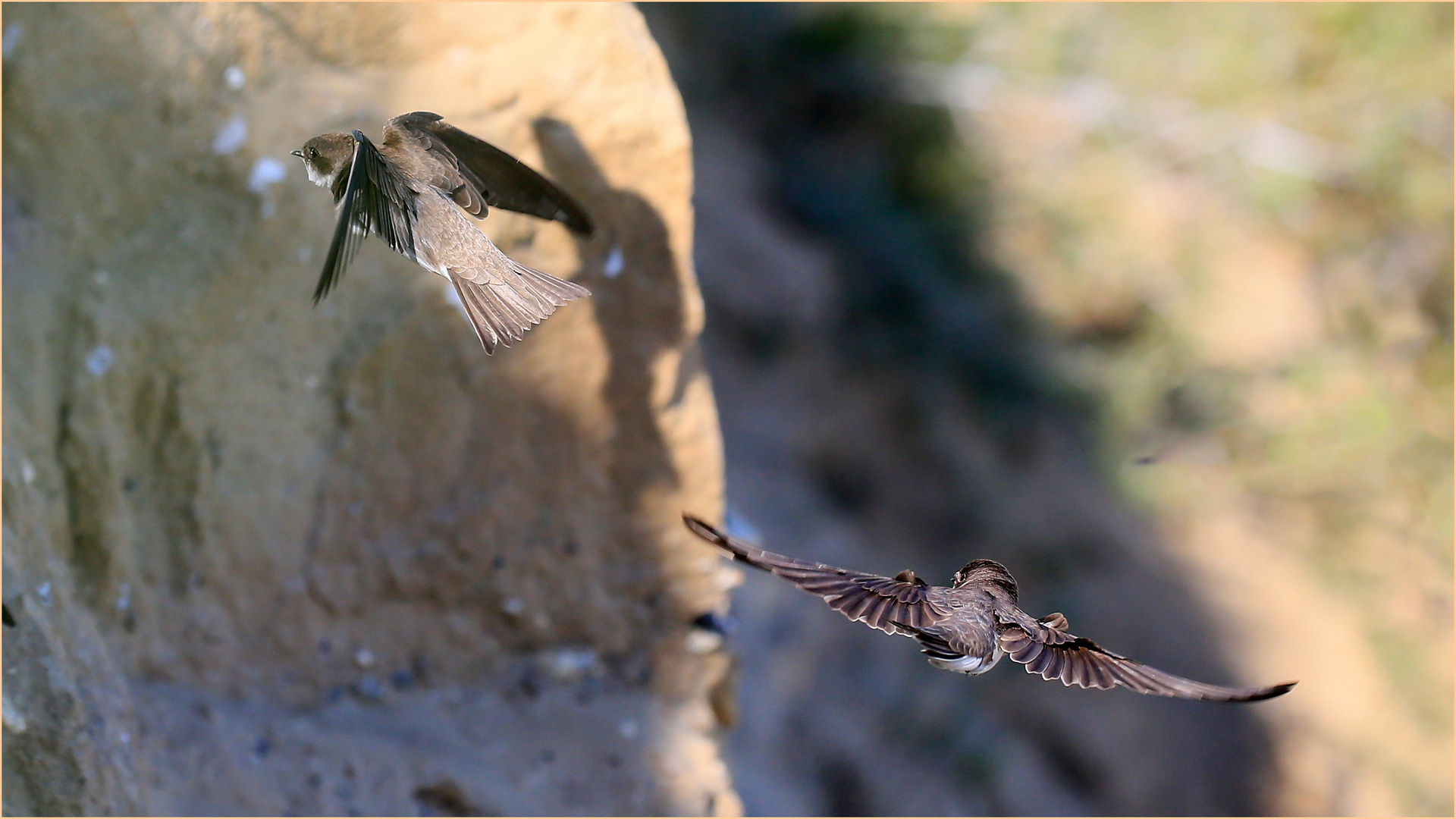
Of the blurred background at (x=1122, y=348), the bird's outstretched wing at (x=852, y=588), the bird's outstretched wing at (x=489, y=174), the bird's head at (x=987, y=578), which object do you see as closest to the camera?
the bird's outstretched wing at (x=852, y=588)

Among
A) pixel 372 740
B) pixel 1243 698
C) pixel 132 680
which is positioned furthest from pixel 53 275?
pixel 1243 698

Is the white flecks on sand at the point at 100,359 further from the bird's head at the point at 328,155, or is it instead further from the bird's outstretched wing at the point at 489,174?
the bird's outstretched wing at the point at 489,174

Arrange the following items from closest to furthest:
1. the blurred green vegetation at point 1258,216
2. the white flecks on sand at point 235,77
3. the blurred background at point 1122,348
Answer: the white flecks on sand at point 235,77, the blurred background at point 1122,348, the blurred green vegetation at point 1258,216

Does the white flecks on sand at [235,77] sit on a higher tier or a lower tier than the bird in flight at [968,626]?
higher

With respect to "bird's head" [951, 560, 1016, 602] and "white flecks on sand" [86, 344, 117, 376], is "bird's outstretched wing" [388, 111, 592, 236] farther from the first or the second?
"bird's head" [951, 560, 1016, 602]

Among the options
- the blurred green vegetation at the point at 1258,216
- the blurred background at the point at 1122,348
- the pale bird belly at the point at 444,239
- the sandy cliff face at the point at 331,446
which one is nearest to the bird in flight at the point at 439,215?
the pale bird belly at the point at 444,239

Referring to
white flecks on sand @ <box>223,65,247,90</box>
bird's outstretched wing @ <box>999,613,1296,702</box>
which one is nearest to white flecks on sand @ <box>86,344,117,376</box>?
white flecks on sand @ <box>223,65,247,90</box>
